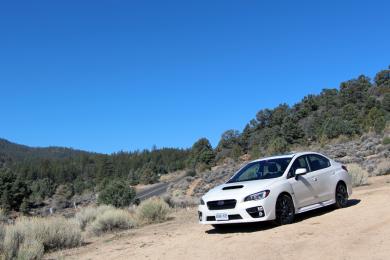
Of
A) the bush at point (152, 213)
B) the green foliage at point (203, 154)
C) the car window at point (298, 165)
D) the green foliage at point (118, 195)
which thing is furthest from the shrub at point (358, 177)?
the green foliage at point (203, 154)

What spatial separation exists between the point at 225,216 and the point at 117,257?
249 centimetres

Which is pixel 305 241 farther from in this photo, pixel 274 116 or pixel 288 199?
pixel 274 116

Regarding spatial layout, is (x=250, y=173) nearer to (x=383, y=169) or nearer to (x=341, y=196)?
(x=341, y=196)

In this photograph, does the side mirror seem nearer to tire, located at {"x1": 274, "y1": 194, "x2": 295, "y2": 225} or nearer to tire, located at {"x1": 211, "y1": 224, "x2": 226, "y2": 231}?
tire, located at {"x1": 274, "y1": 194, "x2": 295, "y2": 225}

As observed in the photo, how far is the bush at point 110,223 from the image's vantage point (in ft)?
57.2

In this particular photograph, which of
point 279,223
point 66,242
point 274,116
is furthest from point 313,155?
point 274,116

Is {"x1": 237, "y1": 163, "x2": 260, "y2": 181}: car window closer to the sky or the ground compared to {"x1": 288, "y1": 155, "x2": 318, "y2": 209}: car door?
closer to the sky

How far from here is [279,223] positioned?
36.2ft

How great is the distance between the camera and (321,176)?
12445 millimetres

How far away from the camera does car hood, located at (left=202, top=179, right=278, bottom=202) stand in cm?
1082

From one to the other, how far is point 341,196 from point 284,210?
102 inches

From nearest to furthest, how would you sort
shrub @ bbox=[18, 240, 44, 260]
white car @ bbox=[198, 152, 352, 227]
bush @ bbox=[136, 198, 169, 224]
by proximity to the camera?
white car @ bbox=[198, 152, 352, 227]
shrub @ bbox=[18, 240, 44, 260]
bush @ bbox=[136, 198, 169, 224]

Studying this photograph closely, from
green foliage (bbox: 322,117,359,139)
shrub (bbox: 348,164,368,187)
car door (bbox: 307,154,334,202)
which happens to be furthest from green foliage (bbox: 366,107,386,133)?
car door (bbox: 307,154,334,202)

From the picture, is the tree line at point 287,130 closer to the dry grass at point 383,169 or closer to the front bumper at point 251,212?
the dry grass at point 383,169
